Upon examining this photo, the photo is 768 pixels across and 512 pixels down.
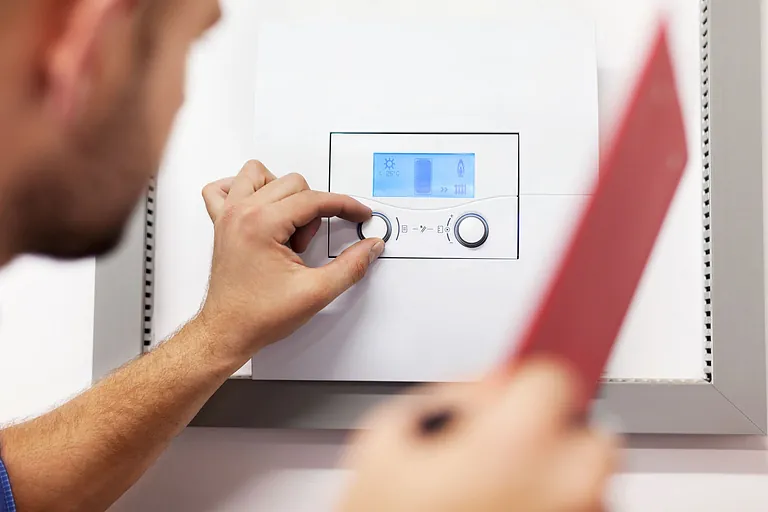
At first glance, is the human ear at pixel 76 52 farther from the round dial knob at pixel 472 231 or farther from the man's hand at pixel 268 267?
the round dial knob at pixel 472 231

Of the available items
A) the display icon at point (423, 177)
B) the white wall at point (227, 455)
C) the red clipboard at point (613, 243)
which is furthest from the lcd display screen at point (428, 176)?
the white wall at point (227, 455)

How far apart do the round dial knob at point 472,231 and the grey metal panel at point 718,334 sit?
0.50ft

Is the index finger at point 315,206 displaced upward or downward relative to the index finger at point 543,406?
upward

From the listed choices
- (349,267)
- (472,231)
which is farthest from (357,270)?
(472,231)

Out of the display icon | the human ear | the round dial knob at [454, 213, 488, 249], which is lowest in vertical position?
the round dial knob at [454, 213, 488, 249]

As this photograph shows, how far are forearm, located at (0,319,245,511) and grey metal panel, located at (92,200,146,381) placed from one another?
6cm

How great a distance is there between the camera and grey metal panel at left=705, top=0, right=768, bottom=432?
0.54 meters

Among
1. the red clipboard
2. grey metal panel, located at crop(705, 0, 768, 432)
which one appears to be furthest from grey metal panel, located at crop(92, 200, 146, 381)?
grey metal panel, located at crop(705, 0, 768, 432)

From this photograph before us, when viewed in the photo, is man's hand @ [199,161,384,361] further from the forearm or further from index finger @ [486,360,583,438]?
index finger @ [486,360,583,438]

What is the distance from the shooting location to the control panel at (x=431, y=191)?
529 mm

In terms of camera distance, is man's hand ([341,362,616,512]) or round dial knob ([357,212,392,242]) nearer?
man's hand ([341,362,616,512])

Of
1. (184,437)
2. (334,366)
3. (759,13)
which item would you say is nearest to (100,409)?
(184,437)

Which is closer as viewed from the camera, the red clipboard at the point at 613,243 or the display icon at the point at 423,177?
the red clipboard at the point at 613,243

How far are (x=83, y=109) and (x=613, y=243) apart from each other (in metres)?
0.45
